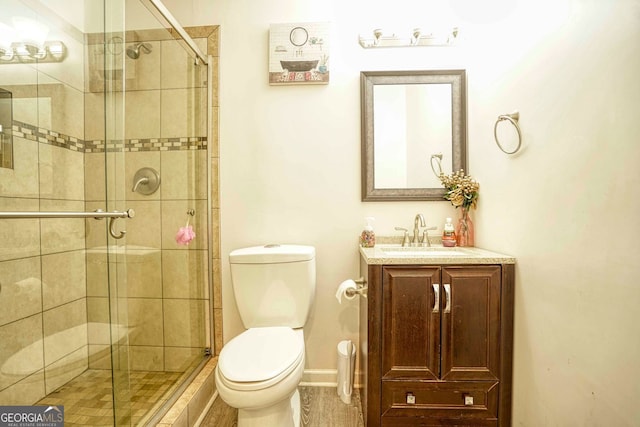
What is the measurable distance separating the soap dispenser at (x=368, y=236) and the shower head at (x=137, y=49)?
4.70ft

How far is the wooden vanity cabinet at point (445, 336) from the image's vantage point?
3.84ft

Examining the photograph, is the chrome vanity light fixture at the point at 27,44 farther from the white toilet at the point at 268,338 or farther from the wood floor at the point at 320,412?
the wood floor at the point at 320,412

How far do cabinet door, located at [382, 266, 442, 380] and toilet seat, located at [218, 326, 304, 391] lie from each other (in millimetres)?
Result: 403

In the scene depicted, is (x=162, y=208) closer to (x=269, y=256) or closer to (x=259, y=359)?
(x=269, y=256)

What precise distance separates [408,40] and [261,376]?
1.84 m

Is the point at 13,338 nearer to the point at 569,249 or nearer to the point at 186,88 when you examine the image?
the point at 186,88

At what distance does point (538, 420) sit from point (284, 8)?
93.1 inches

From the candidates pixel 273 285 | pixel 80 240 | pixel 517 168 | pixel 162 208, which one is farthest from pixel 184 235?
pixel 517 168

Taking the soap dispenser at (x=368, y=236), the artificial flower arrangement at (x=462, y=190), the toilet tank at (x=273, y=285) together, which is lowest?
the toilet tank at (x=273, y=285)

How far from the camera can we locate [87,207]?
47.2 inches

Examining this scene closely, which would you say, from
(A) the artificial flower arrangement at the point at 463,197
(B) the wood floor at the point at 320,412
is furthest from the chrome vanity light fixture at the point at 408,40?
(B) the wood floor at the point at 320,412

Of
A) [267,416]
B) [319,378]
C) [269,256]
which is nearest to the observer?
[267,416]

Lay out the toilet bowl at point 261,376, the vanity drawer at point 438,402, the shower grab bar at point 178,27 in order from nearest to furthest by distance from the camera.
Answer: the toilet bowl at point 261,376 → the vanity drawer at point 438,402 → the shower grab bar at point 178,27

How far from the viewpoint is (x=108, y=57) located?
1218mm
